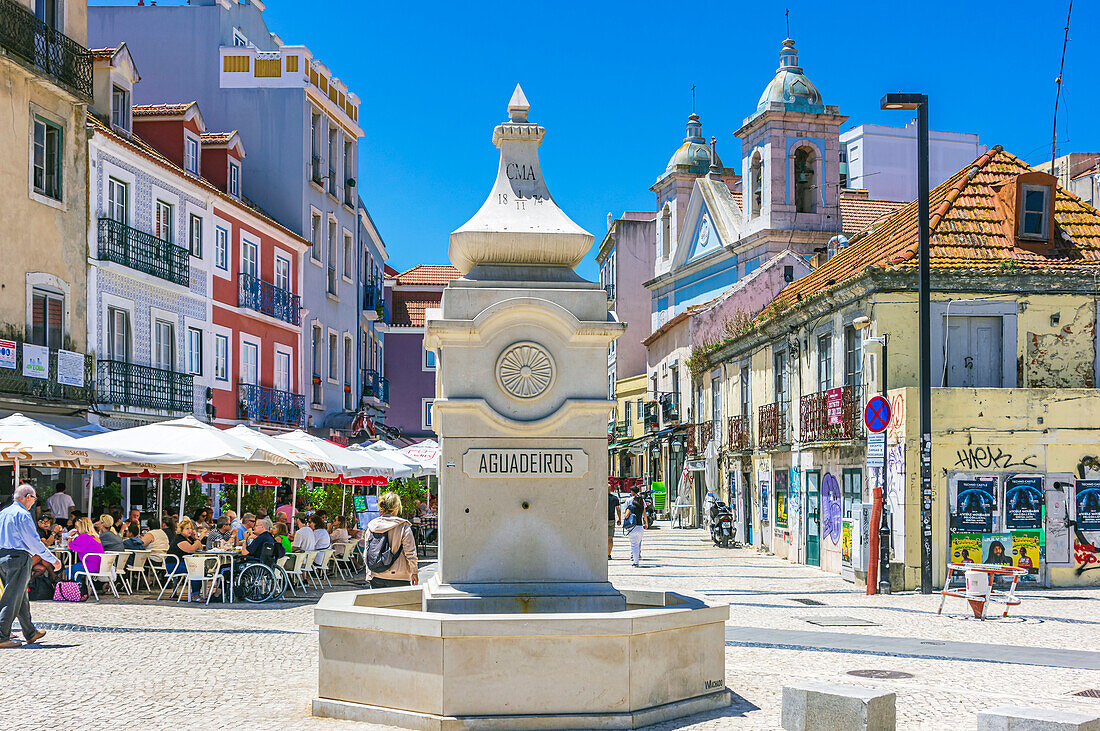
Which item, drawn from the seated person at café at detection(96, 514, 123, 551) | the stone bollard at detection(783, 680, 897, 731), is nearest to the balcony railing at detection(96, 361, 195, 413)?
the seated person at café at detection(96, 514, 123, 551)

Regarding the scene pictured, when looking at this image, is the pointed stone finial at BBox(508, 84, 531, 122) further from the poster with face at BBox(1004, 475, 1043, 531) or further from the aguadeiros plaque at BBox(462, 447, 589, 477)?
the poster with face at BBox(1004, 475, 1043, 531)

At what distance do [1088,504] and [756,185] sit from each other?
1044 inches

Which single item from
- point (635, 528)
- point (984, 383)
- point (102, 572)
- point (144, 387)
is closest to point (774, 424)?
point (635, 528)

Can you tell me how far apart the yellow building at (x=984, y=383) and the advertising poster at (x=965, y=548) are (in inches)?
1.3

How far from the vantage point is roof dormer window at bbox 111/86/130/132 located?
92.3 ft

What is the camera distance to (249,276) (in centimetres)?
3212

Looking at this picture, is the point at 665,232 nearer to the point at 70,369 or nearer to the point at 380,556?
the point at 70,369

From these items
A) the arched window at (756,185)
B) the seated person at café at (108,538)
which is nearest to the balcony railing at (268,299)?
the seated person at café at (108,538)

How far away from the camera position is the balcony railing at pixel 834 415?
21.9 m

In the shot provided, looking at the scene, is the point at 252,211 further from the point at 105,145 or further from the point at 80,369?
the point at 80,369

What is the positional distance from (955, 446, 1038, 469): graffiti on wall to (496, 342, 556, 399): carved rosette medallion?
12577mm

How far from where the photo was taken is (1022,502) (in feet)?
64.2

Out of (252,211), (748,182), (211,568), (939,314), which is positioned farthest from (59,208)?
(748,182)

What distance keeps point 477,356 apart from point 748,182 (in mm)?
37021
